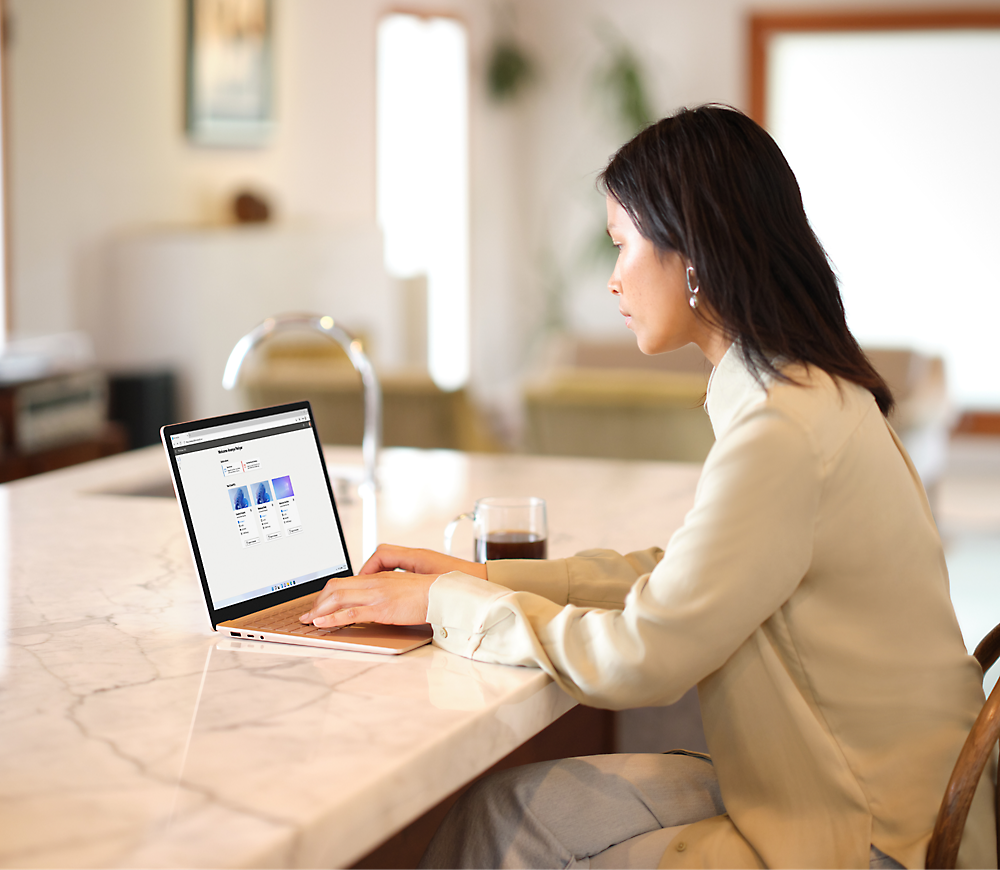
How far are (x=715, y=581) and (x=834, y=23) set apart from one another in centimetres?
718

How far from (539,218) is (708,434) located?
4.90m

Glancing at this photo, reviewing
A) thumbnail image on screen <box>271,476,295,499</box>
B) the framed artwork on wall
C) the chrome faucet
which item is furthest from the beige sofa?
the framed artwork on wall

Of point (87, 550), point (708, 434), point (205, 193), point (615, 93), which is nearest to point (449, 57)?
point (615, 93)

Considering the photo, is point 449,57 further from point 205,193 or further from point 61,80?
point 61,80

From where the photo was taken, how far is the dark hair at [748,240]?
113cm

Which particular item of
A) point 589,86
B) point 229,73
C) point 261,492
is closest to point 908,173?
point 589,86

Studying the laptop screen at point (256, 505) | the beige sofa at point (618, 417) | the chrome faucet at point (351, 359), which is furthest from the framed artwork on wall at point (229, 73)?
the laptop screen at point (256, 505)

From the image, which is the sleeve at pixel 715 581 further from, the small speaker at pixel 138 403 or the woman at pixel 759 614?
the small speaker at pixel 138 403

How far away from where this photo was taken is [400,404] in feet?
12.6

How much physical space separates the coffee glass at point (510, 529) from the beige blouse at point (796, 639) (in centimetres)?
27

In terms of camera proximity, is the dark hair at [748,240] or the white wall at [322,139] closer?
the dark hair at [748,240]

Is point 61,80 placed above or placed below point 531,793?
above

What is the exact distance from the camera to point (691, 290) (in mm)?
1185

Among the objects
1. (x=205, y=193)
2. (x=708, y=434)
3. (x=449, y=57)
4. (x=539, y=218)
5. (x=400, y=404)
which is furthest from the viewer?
(x=539, y=218)
